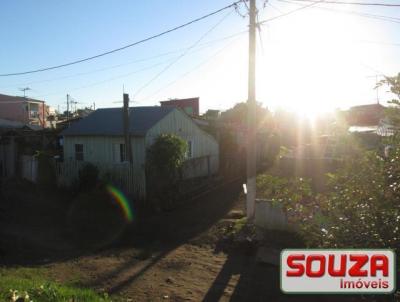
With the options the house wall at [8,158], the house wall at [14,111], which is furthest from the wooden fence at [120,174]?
the house wall at [14,111]

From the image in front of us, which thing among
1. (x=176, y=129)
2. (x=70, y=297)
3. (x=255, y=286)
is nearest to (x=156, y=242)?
(x=255, y=286)

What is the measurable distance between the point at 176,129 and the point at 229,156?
6.40 metres

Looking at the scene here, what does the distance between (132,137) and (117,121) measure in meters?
2.91

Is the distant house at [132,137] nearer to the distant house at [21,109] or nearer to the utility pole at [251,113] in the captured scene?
the utility pole at [251,113]

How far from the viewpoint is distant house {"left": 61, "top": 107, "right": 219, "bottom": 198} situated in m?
19.4

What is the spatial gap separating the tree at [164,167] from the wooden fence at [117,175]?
387 millimetres

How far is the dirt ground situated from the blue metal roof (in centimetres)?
631

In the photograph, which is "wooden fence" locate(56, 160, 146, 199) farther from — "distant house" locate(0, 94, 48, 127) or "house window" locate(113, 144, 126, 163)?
"distant house" locate(0, 94, 48, 127)

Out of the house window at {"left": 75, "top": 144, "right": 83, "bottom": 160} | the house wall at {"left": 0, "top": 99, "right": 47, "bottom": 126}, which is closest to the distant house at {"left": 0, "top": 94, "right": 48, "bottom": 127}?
the house wall at {"left": 0, "top": 99, "right": 47, "bottom": 126}

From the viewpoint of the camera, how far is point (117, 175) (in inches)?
679

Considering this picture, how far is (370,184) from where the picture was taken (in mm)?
3629

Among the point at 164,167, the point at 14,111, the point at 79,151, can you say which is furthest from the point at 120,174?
the point at 14,111

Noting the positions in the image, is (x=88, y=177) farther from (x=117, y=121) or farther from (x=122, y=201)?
(x=117, y=121)

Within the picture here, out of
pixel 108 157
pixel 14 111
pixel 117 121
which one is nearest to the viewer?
pixel 108 157
